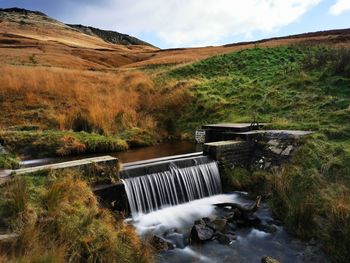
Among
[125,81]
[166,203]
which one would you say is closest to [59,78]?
[125,81]

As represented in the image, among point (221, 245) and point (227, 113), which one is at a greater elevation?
point (227, 113)

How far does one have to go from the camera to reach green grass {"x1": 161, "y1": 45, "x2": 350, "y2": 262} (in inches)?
293

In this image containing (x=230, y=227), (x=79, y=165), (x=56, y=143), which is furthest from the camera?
(x=56, y=143)

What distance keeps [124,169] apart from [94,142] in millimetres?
4716

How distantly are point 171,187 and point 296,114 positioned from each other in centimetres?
678

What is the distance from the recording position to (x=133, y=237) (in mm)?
6328

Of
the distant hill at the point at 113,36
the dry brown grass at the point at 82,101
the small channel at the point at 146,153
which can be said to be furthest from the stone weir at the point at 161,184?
the distant hill at the point at 113,36

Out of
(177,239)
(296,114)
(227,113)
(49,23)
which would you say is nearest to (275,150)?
(296,114)

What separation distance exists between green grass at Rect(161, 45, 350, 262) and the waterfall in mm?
622

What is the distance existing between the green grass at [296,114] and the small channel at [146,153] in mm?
2038

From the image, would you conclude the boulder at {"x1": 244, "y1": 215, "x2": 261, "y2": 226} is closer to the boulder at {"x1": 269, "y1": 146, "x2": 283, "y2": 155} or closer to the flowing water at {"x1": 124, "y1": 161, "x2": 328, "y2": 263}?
the flowing water at {"x1": 124, "y1": 161, "x2": 328, "y2": 263}

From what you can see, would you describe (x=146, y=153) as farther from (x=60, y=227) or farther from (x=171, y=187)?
(x=60, y=227)

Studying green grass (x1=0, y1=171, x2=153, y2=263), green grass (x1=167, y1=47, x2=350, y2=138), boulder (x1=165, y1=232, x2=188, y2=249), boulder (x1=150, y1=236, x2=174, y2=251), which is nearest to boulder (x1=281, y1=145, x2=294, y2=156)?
green grass (x1=167, y1=47, x2=350, y2=138)

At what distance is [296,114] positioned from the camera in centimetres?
1382
